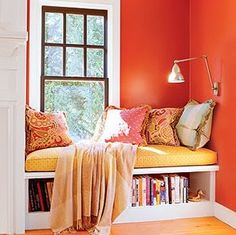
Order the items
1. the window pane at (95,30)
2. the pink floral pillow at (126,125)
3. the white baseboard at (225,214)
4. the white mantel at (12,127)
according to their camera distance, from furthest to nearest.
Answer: the window pane at (95,30)
the pink floral pillow at (126,125)
the white baseboard at (225,214)
the white mantel at (12,127)

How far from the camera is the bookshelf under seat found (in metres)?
3.47

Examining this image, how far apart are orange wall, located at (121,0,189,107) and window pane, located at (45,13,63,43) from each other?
0.64m

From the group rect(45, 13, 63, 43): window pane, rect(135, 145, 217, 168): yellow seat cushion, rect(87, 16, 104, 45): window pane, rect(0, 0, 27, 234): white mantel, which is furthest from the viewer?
rect(87, 16, 104, 45): window pane

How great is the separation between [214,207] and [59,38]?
2.26 meters

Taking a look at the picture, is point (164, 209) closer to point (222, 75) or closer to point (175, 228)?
point (175, 228)

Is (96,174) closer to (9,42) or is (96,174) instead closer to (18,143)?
(18,143)

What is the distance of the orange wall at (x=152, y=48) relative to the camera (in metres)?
4.34

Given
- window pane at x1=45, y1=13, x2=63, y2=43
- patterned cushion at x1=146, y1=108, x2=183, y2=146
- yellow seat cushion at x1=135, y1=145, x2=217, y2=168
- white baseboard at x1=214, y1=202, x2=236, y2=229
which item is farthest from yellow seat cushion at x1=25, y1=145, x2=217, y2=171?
window pane at x1=45, y1=13, x2=63, y2=43

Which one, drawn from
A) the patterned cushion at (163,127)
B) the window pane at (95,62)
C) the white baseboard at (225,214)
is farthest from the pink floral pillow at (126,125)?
the white baseboard at (225,214)

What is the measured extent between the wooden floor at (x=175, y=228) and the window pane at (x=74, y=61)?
5.34ft

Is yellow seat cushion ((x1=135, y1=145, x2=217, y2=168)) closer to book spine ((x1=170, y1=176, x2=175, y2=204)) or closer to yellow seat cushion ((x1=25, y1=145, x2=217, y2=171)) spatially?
yellow seat cushion ((x1=25, y1=145, x2=217, y2=171))

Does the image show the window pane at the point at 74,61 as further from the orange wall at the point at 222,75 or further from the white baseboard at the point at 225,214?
the white baseboard at the point at 225,214

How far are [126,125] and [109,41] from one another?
96 centimetres

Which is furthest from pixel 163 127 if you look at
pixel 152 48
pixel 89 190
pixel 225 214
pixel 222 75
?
pixel 89 190
